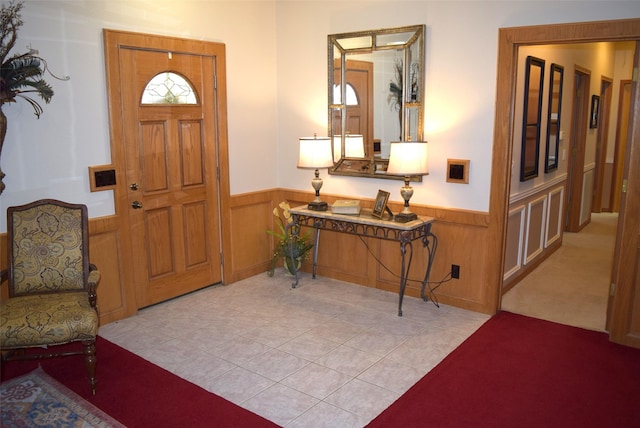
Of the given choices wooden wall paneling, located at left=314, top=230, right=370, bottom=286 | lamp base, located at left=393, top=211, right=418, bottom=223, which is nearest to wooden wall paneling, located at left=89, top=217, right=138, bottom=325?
wooden wall paneling, located at left=314, top=230, right=370, bottom=286

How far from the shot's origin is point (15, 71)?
10.3ft

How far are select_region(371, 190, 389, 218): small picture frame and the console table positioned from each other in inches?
2.0

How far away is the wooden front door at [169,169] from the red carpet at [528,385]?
7.62ft

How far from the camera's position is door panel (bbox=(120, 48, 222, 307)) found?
3967 mm

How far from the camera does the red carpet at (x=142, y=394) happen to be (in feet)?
8.90

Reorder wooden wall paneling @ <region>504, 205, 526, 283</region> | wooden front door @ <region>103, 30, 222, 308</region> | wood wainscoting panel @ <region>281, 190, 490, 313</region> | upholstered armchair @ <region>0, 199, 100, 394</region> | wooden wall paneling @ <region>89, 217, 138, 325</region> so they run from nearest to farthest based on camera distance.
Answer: upholstered armchair @ <region>0, 199, 100, 394</region> → wooden wall paneling @ <region>89, 217, 138, 325</region> → wooden front door @ <region>103, 30, 222, 308</region> → wood wainscoting panel @ <region>281, 190, 490, 313</region> → wooden wall paneling @ <region>504, 205, 526, 283</region>

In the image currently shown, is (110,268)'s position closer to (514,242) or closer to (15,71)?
(15,71)

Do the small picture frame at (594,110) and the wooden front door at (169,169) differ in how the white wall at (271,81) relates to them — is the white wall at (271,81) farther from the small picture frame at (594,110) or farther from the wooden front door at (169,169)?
the small picture frame at (594,110)

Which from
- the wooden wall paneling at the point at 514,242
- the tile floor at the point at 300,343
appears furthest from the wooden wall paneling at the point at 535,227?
the tile floor at the point at 300,343

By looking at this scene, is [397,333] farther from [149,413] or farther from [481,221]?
[149,413]

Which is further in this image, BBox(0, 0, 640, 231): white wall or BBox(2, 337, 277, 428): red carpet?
BBox(0, 0, 640, 231): white wall

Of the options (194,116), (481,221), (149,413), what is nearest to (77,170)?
(194,116)

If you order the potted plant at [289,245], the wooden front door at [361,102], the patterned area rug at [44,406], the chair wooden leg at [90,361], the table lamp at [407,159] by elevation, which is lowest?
the patterned area rug at [44,406]

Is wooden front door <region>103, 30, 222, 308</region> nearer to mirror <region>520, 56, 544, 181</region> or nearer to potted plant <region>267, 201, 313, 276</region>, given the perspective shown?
potted plant <region>267, 201, 313, 276</region>
